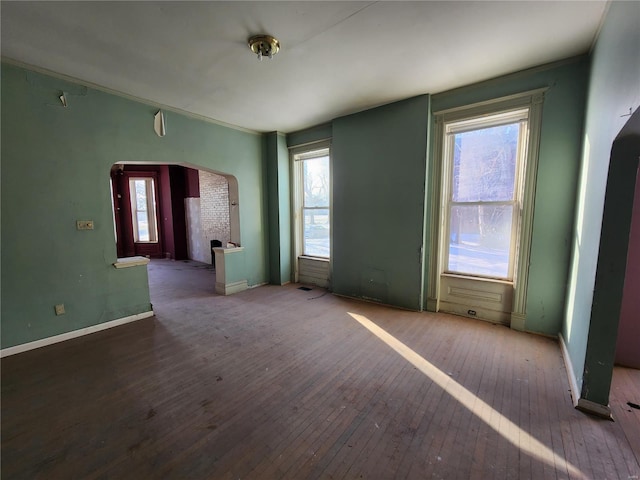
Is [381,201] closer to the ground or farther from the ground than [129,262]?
farther from the ground

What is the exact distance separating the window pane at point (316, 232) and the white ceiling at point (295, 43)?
2.18 m

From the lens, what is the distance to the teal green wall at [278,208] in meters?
5.01

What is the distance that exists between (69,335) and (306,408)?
9.85 ft

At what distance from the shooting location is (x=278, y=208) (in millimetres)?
5062

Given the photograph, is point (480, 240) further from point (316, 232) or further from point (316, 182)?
point (316, 182)

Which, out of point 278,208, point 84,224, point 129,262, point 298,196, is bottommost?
point 129,262

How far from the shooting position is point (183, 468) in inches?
57.8

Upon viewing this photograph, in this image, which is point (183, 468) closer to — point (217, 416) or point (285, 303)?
point (217, 416)

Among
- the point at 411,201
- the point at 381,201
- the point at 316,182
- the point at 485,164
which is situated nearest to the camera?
the point at 485,164

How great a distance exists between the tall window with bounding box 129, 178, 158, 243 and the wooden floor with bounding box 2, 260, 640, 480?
6.30 m

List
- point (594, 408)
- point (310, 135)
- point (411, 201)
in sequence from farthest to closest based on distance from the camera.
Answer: point (310, 135)
point (411, 201)
point (594, 408)

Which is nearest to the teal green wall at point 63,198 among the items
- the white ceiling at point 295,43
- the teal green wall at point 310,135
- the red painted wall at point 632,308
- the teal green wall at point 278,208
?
the white ceiling at point 295,43

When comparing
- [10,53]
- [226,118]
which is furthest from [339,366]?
[10,53]

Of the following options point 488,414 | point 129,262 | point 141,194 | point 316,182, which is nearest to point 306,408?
point 488,414
